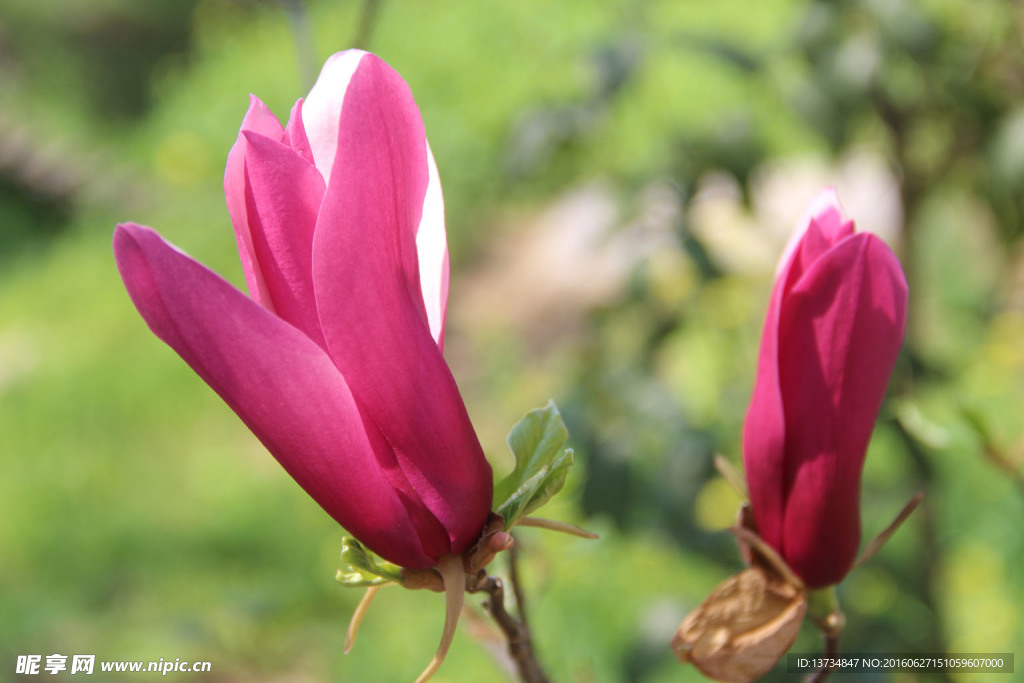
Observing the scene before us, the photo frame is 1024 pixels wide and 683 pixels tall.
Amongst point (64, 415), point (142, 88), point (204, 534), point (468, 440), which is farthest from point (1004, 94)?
point (142, 88)

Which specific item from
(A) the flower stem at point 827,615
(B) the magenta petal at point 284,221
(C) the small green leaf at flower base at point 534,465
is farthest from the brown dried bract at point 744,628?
(B) the magenta petal at point 284,221

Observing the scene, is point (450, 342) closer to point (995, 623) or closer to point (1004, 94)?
point (995, 623)

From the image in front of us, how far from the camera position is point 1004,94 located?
1.03 meters

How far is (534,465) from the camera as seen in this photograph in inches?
15.4

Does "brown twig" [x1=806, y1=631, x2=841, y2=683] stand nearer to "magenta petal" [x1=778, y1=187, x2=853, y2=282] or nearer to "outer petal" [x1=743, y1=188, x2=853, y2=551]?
"outer petal" [x1=743, y1=188, x2=853, y2=551]

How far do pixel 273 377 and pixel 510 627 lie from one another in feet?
0.53

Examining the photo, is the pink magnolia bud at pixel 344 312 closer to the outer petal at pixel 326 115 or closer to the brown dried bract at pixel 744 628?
the outer petal at pixel 326 115

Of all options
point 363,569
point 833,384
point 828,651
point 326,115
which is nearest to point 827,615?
point 828,651

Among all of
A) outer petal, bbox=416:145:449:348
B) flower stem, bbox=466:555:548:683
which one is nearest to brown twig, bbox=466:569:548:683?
flower stem, bbox=466:555:548:683

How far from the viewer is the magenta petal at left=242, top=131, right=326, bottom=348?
0.34m

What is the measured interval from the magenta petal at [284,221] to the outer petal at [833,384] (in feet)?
0.67

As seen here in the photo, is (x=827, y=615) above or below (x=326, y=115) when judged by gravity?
below

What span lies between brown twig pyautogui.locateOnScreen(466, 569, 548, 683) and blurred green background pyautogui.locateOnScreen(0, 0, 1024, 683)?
0.09m

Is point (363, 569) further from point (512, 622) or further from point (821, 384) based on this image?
point (821, 384)
